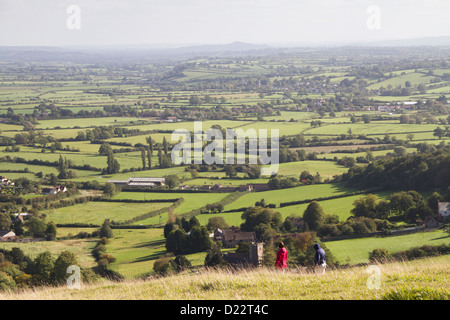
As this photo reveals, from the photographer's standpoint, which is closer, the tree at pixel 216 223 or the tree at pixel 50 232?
the tree at pixel 216 223

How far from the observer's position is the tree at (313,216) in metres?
33.8

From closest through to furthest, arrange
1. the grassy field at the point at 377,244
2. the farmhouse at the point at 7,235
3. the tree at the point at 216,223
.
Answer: the grassy field at the point at 377,244
the tree at the point at 216,223
the farmhouse at the point at 7,235

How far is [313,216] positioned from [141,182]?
69.5 ft

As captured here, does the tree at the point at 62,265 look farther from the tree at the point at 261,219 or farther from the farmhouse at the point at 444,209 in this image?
the farmhouse at the point at 444,209

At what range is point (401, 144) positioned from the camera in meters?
62.7

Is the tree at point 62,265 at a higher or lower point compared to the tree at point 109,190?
higher

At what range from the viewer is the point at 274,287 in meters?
10.0

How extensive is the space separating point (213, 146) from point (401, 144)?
23.0 meters

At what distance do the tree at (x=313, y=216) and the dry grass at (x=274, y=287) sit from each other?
2245 centimetres

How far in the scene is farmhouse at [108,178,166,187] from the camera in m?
49.2

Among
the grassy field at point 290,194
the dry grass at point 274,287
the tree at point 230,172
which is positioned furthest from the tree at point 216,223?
the dry grass at point 274,287

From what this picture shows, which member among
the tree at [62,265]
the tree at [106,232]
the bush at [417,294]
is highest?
the bush at [417,294]

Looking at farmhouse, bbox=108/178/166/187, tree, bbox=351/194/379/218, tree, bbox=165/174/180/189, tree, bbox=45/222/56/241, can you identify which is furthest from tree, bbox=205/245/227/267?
farmhouse, bbox=108/178/166/187

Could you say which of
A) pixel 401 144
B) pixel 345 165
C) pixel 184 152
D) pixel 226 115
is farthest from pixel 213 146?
pixel 226 115
